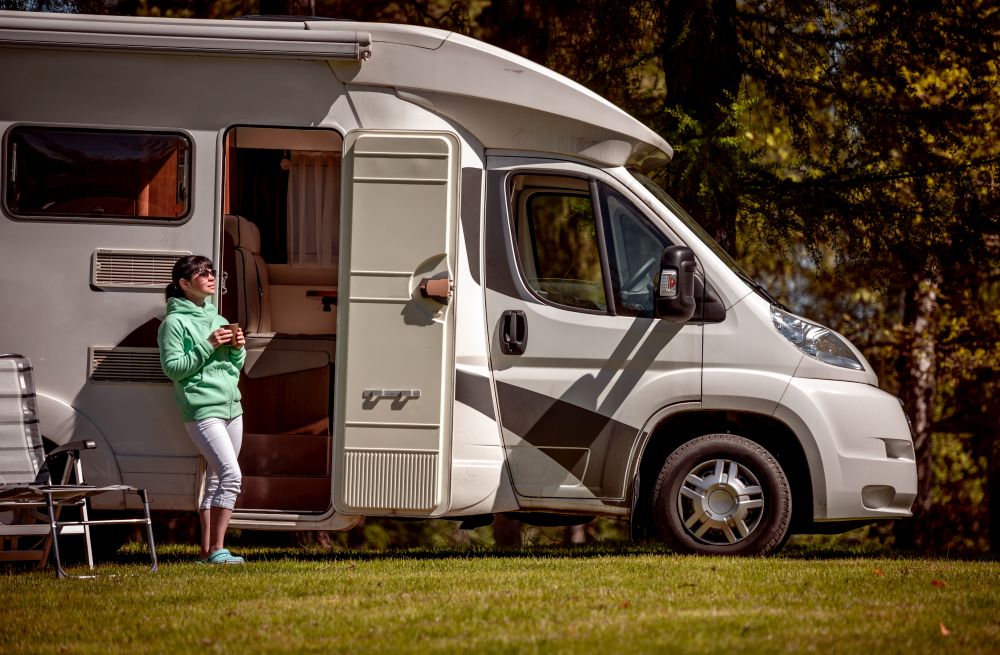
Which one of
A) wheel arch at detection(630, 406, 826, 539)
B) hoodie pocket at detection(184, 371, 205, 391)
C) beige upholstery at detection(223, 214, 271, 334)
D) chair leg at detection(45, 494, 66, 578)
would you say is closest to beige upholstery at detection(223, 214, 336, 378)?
beige upholstery at detection(223, 214, 271, 334)

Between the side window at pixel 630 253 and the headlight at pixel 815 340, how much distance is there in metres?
0.76

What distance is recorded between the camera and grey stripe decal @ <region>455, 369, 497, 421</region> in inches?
299

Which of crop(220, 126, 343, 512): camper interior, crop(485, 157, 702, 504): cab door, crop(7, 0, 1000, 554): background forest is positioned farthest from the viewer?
crop(7, 0, 1000, 554): background forest

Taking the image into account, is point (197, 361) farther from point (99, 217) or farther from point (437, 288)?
point (437, 288)

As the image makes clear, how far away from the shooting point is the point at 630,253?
25.5 feet

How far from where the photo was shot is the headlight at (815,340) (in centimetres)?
766

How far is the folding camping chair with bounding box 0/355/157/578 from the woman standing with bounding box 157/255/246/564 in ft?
1.36

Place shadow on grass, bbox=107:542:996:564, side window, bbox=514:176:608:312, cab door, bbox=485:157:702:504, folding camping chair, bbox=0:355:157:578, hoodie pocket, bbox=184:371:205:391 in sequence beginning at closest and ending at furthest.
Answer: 1. folding camping chair, bbox=0:355:157:578
2. hoodie pocket, bbox=184:371:205:391
3. cab door, bbox=485:157:702:504
4. side window, bbox=514:176:608:312
5. shadow on grass, bbox=107:542:996:564

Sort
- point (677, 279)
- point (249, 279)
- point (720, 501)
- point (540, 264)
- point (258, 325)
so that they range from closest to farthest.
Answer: point (677, 279) < point (720, 501) < point (540, 264) < point (249, 279) < point (258, 325)

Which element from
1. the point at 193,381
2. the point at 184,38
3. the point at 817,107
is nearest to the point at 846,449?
the point at 193,381

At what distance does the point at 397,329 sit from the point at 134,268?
1589 millimetres

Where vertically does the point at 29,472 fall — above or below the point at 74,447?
below

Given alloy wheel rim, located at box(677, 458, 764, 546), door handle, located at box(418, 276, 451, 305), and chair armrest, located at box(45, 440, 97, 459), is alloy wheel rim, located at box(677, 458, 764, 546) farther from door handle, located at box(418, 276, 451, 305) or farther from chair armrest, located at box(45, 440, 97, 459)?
chair armrest, located at box(45, 440, 97, 459)

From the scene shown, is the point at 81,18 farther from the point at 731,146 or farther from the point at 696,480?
the point at 731,146
